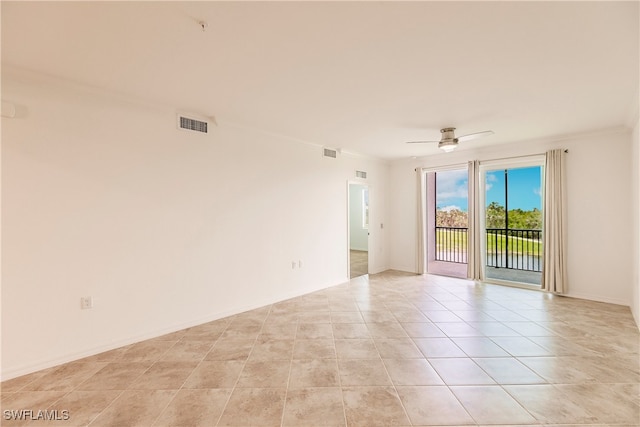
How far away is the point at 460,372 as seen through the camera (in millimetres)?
2385

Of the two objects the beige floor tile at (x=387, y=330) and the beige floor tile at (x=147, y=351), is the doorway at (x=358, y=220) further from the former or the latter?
the beige floor tile at (x=147, y=351)

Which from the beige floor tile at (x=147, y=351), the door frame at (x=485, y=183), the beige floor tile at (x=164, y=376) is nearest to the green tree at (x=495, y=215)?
the door frame at (x=485, y=183)

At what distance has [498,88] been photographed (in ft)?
9.00

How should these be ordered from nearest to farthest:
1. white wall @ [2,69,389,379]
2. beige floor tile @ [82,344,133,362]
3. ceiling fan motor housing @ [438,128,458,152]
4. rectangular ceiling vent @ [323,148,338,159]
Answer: white wall @ [2,69,389,379], beige floor tile @ [82,344,133,362], ceiling fan motor housing @ [438,128,458,152], rectangular ceiling vent @ [323,148,338,159]

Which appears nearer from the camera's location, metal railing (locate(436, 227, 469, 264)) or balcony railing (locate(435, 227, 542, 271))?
balcony railing (locate(435, 227, 542, 271))

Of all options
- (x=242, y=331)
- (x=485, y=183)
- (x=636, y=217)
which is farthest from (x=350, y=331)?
(x=485, y=183)

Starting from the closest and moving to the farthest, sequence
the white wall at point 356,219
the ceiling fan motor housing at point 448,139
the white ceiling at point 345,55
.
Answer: the white ceiling at point 345,55 → the ceiling fan motor housing at point 448,139 → the white wall at point 356,219

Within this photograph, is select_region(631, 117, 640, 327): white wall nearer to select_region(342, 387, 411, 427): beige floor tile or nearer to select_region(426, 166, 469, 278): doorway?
select_region(426, 166, 469, 278): doorway

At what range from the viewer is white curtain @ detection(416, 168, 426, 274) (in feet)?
→ 20.1

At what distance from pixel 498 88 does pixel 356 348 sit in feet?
10.2

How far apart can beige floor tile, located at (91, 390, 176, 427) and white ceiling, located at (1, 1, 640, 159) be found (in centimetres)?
274

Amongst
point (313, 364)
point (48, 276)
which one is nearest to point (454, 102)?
point (313, 364)

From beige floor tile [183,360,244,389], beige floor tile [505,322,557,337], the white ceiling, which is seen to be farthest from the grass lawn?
beige floor tile [183,360,244,389]

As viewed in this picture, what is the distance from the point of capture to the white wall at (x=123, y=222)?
241 cm
